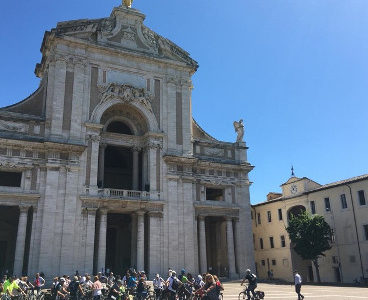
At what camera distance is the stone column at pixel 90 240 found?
31891 mm

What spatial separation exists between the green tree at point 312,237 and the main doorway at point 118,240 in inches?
702

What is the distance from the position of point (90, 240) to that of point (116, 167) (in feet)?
39.9

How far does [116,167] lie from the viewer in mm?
43438

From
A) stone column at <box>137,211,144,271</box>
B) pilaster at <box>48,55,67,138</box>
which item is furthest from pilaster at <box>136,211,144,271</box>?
pilaster at <box>48,55,67,138</box>

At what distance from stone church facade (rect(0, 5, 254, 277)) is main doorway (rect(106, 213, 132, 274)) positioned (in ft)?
0.41

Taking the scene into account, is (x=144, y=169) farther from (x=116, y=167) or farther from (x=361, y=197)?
(x=361, y=197)

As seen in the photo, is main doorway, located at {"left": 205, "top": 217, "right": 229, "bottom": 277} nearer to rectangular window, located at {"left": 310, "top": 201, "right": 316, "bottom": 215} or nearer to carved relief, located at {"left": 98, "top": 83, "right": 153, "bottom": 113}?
rectangular window, located at {"left": 310, "top": 201, "right": 316, "bottom": 215}

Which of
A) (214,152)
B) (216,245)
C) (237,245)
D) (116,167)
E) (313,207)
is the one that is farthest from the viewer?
(313,207)

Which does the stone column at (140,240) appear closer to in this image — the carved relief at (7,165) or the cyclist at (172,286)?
the carved relief at (7,165)

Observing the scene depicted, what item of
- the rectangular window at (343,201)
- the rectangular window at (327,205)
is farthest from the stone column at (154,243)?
the rectangular window at (343,201)

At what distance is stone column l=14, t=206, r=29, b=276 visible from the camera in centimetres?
2961

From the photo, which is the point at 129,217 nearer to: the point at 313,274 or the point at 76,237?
the point at 76,237

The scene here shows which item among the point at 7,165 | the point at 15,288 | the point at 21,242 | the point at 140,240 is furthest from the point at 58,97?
the point at 15,288

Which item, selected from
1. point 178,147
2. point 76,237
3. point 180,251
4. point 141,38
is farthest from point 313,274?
point 141,38
